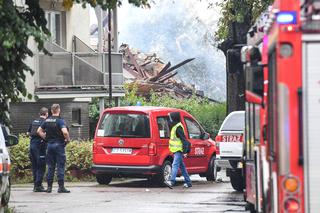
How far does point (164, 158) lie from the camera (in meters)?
20.9

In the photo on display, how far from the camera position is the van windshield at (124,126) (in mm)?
20812

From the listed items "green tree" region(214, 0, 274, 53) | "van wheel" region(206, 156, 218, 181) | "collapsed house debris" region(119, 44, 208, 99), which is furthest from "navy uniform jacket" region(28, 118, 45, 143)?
"collapsed house debris" region(119, 44, 208, 99)

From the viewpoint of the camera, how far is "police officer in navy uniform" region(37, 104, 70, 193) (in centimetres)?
1912

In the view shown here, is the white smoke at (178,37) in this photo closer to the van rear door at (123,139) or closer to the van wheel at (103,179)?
the van wheel at (103,179)

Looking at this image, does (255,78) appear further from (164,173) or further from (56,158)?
(164,173)

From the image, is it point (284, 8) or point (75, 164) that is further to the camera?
point (75, 164)

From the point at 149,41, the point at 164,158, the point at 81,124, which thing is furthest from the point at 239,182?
the point at 149,41

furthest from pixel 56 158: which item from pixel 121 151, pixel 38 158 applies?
pixel 121 151

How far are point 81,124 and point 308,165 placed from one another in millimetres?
24433

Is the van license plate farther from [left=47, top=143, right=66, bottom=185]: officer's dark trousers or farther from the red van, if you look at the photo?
[left=47, top=143, right=66, bottom=185]: officer's dark trousers

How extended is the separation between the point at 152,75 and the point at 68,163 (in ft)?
92.7

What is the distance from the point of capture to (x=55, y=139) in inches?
758

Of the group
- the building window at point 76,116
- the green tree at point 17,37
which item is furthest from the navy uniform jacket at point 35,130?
the building window at point 76,116

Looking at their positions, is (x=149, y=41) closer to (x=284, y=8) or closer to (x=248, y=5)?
(x=248, y=5)
